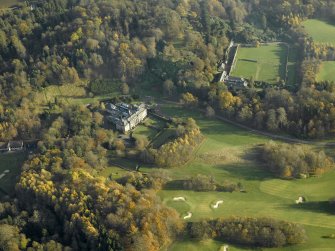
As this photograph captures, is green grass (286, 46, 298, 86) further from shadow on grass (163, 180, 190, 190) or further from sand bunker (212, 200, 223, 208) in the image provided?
sand bunker (212, 200, 223, 208)

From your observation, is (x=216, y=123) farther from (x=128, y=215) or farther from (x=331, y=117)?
(x=128, y=215)

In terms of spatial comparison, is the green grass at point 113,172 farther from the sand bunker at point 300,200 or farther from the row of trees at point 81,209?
the sand bunker at point 300,200

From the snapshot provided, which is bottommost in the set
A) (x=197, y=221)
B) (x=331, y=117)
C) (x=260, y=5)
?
(x=197, y=221)

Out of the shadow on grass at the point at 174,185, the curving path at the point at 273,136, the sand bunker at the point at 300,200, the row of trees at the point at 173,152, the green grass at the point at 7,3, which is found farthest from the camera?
the green grass at the point at 7,3

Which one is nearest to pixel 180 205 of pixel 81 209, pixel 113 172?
pixel 113 172

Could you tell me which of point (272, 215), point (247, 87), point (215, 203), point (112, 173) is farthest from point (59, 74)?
point (272, 215)

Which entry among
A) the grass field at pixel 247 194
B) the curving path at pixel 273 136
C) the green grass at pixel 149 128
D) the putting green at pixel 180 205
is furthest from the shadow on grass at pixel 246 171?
the green grass at pixel 149 128
